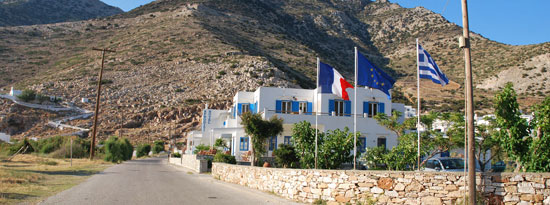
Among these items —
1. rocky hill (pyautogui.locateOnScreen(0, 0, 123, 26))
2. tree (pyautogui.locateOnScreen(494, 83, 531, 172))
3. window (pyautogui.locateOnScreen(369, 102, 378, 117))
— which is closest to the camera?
tree (pyautogui.locateOnScreen(494, 83, 531, 172))

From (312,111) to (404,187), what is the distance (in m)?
23.5

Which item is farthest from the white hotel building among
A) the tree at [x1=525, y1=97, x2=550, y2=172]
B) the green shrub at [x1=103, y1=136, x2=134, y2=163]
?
the tree at [x1=525, y1=97, x2=550, y2=172]

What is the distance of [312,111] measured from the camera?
33.8m

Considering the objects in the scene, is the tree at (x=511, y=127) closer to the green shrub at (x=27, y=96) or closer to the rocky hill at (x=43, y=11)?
the green shrub at (x=27, y=96)

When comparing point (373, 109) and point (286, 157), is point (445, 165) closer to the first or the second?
point (286, 157)

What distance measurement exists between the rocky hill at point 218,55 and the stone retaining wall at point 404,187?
3474 centimetres

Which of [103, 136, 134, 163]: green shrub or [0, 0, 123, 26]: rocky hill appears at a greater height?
[0, 0, 123, 26]: rocky hill

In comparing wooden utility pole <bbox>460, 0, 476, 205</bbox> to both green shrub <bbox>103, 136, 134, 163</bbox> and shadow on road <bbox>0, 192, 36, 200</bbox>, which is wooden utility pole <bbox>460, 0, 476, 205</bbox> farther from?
green shrub <bbox>103, 136, 134, 163</bbox>

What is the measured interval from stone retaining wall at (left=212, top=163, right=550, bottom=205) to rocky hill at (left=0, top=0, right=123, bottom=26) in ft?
519

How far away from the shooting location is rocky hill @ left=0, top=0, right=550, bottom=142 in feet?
223

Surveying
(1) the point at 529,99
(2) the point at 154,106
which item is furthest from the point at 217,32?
(1) the point at 529,99

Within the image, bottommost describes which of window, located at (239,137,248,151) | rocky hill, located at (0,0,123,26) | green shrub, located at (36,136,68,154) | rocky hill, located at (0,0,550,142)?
green shrub, located at (36,136,68,154)

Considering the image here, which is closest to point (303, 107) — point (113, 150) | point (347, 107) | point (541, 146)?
point (347, 107)

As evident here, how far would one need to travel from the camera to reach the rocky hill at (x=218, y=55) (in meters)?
68.1
